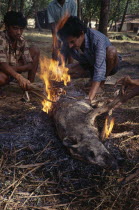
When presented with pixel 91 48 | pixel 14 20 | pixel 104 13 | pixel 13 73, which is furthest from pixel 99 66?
pixel 104 13

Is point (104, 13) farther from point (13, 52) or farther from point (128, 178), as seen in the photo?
point (128, 178)

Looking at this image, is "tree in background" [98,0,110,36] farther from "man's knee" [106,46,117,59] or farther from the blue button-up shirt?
"man's knee" [106,46,117,59]

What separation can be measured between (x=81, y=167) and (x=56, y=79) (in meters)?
2.24

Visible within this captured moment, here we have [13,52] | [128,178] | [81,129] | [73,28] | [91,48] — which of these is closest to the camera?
[128,178]

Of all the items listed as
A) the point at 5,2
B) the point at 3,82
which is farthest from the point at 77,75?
the point at 5,2

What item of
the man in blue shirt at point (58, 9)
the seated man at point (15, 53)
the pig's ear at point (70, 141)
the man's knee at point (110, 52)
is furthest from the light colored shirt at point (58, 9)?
the pig's ear at point (70, 141)

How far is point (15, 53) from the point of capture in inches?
185

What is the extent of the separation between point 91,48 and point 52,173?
263cm

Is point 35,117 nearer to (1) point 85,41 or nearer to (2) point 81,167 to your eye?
(2) point 81,167

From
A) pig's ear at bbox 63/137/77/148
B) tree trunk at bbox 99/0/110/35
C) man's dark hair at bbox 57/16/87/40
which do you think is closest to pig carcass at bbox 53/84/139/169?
pig's ear at bbox 63/137/77/148

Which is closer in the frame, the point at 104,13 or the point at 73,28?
the point at 73,28

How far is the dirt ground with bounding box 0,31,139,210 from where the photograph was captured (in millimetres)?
2102

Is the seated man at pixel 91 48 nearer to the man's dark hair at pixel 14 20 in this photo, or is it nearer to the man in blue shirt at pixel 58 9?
the man's dark hair at pixel 14 20

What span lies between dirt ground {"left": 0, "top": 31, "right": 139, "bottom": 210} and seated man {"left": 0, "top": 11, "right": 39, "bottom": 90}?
1.01 meters
